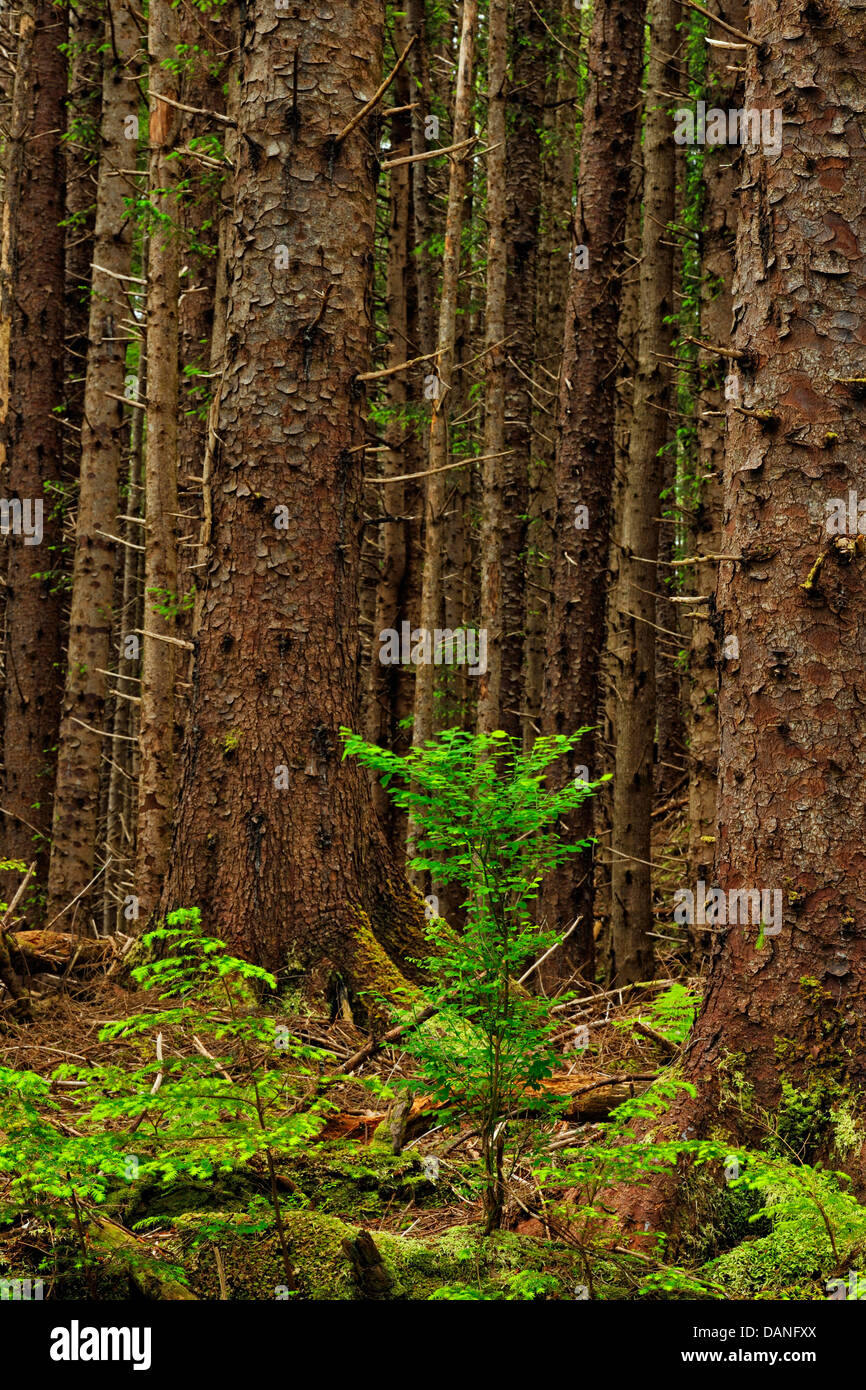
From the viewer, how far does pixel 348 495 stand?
550 centimetres

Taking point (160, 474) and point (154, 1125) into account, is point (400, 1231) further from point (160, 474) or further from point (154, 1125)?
point (160, 474)

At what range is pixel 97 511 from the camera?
10.4 meters

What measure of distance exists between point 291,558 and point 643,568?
5550 millimetres

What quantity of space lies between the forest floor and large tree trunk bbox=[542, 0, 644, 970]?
17.6 feet

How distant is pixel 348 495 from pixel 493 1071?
3146mm

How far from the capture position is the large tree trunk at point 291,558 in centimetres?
521

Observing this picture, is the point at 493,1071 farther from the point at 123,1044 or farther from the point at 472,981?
the point at 123,1044

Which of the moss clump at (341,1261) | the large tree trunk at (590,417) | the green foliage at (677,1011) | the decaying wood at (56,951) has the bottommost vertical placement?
the moss clump at (341,1261)

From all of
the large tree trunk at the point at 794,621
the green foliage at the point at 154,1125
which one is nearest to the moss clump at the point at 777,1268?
the large tree trunk at the point at 794,621

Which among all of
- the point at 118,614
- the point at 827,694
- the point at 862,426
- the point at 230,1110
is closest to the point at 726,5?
the point at 862,426

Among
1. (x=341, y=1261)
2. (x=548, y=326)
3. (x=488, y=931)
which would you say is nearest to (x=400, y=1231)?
(x=341, y=1261)

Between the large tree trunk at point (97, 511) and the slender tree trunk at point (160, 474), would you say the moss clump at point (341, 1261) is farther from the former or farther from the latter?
the large tree trunk at point (97, 511)

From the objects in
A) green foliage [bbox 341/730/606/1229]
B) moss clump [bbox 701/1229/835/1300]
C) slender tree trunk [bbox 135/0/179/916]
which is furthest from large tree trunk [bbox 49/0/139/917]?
moss clump [bbox 701/1229/835/1300]

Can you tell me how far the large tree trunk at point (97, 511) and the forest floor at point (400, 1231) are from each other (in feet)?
19.6
